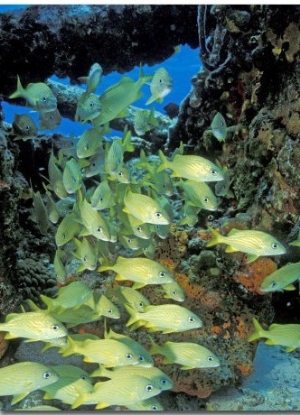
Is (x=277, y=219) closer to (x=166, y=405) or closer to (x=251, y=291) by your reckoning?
(x=251, y=291)

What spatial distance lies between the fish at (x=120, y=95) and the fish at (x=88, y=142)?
24 cm

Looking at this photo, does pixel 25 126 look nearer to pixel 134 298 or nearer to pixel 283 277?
pixel 134 298

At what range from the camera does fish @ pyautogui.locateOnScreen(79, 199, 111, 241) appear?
2.93 m

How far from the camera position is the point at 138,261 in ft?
9.24

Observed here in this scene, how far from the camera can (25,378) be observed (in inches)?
95.7

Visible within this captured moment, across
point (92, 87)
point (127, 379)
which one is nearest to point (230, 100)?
point (92, 87)

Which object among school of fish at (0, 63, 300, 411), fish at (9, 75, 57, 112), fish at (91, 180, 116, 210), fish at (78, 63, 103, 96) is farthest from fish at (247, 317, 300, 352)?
fish at (9, 75, 57, 112)

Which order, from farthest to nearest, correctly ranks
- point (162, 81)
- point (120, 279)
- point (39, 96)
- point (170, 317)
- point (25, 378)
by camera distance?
1. point (39, 96)
2. point (162, 81)
3. point (120, 279)
4. point (170, 317)
5. point (25, 378)

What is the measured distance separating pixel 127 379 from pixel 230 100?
3.53 metres

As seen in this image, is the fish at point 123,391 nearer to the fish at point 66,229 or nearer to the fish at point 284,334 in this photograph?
the fish at point 284,334

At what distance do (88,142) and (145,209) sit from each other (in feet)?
2.86

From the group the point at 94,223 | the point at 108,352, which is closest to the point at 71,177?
the point at 94,223

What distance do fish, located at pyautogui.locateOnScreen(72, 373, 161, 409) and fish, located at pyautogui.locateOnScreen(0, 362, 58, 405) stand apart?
230mm

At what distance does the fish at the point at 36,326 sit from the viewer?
2.41 meters
